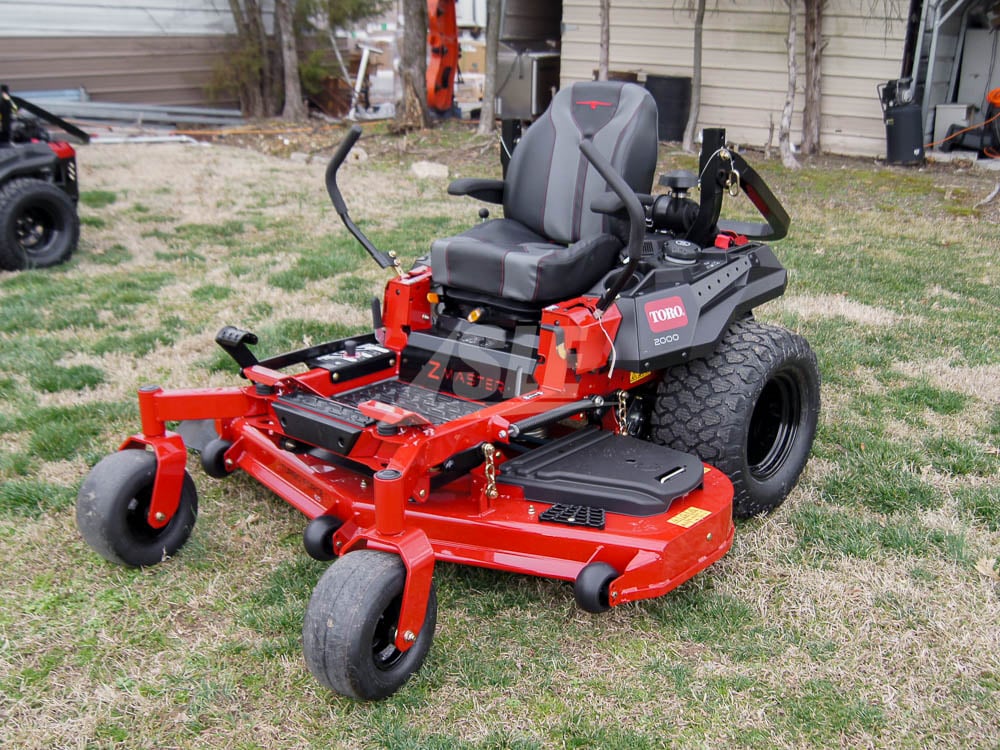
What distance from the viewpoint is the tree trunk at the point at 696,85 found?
34.0ft

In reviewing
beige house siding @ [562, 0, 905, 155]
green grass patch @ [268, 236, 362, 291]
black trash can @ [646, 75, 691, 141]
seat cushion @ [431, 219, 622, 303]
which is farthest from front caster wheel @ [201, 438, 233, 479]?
→ beige house siding @ [562, 0, 905, 155]

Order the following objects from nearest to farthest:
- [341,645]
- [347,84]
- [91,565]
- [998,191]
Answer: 1. [341,645]
2. [91,565]
3. [998,191]
4. [347,84]

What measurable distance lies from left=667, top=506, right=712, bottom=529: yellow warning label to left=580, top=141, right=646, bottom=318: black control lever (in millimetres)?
745

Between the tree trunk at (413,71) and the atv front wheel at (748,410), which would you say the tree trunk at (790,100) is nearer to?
the tree trunk at (413,71)

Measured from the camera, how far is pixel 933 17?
393 inches

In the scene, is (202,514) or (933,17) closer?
(202,514)

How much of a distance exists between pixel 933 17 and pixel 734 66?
2227 millimetres

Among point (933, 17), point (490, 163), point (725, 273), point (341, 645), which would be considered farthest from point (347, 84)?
point (341, 645)

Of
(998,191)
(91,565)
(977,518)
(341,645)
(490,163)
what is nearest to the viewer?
(341,645)

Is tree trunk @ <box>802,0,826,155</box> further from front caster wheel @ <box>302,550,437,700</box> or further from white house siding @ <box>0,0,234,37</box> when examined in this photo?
front caster wheel @ <box>302,550,437,700</box>

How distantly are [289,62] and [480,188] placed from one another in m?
11.0

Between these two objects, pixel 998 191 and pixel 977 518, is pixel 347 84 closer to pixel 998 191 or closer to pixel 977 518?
pixel 998 191

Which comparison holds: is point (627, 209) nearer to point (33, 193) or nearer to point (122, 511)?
point (122, 511)

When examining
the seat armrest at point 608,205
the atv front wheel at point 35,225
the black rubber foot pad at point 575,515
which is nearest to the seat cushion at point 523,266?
the seat armrest at point 608,205
